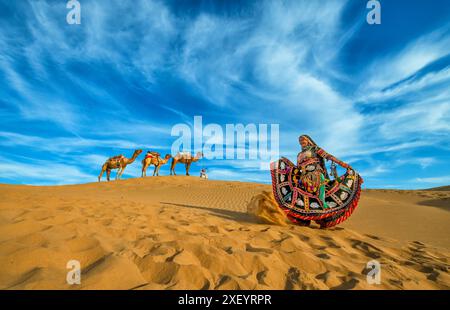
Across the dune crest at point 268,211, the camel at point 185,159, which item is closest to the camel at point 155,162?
the camel at point 185,159

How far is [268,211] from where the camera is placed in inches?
242

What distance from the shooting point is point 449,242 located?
5953 mm

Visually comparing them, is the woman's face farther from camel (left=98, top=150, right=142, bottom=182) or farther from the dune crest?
camel (left=98, top=150, right=142, bottom=182)

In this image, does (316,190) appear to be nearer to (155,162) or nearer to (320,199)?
(320,199)

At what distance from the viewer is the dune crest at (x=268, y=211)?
6.00m

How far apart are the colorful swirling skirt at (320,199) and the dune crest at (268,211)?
0.53 feet

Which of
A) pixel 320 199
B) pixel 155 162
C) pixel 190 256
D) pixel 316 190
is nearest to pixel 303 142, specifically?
pixel 316 190

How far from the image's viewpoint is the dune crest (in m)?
6.00

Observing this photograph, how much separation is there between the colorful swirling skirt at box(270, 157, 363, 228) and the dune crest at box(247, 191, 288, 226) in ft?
0.53

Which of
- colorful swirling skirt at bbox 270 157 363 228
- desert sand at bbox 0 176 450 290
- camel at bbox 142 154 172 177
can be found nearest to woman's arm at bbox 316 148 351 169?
colorful swirling skirt at bbox 270 157 363 228
